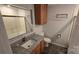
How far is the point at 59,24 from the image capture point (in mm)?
3162

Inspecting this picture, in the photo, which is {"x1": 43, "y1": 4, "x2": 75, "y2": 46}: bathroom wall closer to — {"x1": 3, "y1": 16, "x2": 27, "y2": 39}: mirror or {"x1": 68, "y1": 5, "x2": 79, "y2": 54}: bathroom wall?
{"x1": 3, "y1": 16, "x2": 27, "y2": 39}: mirror

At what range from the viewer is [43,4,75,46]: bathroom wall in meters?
2.98

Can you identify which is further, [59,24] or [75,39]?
[59,24]

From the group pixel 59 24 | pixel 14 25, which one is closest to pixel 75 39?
pixel 14 25

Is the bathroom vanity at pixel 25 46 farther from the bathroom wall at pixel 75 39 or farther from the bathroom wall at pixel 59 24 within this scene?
the bathroom wall at pixel 59 24

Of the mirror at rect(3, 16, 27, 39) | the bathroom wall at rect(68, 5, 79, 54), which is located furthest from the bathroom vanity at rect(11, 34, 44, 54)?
the bathroom wall at rect(68, 5, 79, 54)

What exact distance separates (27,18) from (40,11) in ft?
1.75

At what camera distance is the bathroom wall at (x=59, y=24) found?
298cm

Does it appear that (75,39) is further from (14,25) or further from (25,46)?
(14,25)

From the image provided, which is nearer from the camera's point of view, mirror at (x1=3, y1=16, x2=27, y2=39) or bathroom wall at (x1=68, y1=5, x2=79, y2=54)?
bathroom wall at (x1=68, y1=5, x2=79, y2=54)

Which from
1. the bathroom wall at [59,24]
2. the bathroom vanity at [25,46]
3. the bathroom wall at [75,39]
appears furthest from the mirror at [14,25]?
the bathroom wall at [59,24]

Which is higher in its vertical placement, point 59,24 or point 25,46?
point 59,24
